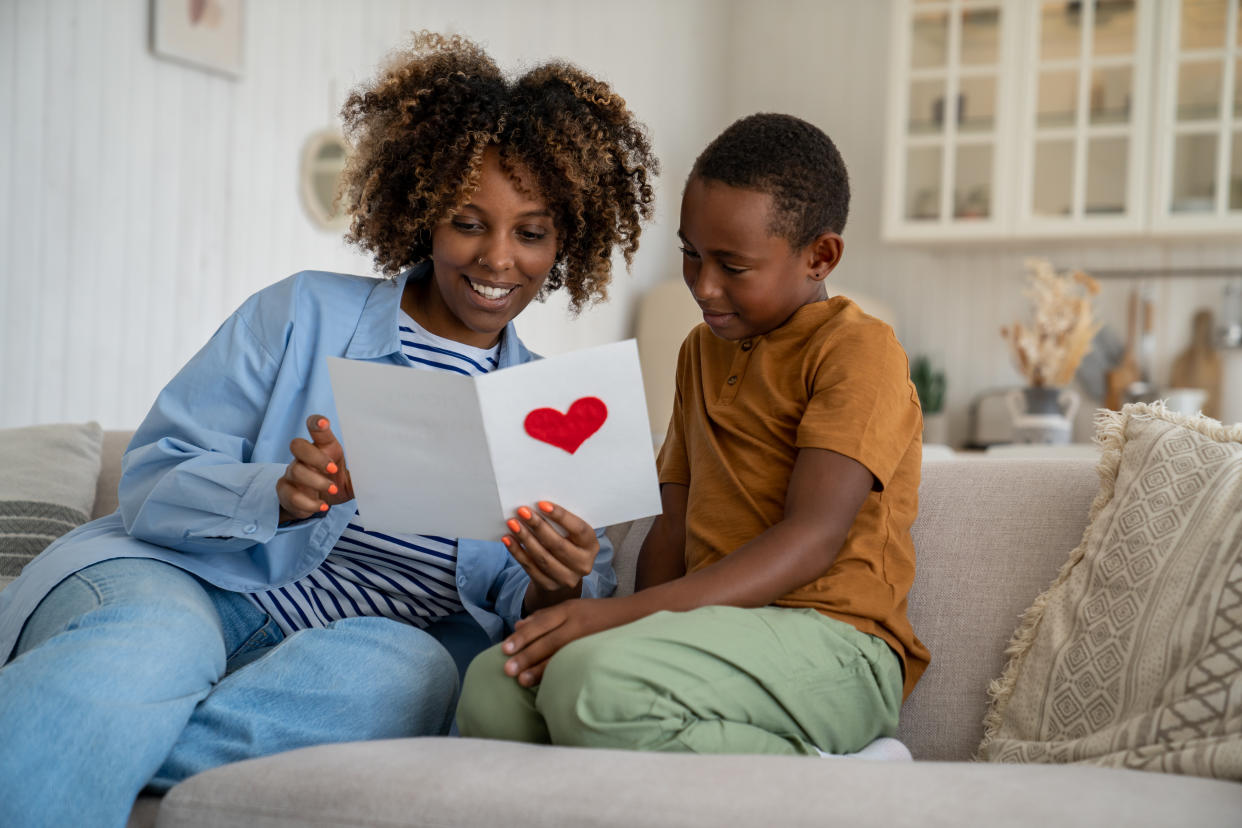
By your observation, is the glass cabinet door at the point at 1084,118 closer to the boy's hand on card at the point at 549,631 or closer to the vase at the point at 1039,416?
the vase at the point at 1039,416

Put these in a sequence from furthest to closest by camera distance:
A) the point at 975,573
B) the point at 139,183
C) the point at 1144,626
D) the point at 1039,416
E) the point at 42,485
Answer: the point at 1039,416 < the point at 139,183 < the point at 42,485 < the point at 975,573 < the point at 1144,626

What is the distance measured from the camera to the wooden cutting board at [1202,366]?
164 inches

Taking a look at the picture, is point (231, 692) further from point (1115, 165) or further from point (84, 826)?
point (1115, 165)

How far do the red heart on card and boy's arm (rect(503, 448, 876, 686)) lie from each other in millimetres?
173

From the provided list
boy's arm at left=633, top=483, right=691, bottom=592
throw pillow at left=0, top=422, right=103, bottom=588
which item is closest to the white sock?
boy's arm at left=633, top=483, right=691, bottom=592

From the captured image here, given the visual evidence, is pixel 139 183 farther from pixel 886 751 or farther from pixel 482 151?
pixel 886 751

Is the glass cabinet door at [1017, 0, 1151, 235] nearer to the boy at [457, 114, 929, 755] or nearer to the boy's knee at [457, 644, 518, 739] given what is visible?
the boy at [457, 114, 929, 755]

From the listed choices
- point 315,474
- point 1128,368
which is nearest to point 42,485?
point 315,474

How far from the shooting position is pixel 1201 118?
391 centimetres

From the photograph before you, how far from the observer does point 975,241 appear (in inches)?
165

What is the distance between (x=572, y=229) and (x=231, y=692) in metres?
0.74

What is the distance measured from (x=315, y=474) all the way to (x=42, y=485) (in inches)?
28.8

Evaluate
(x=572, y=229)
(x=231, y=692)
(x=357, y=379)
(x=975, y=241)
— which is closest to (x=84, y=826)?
(x=231, y=692)

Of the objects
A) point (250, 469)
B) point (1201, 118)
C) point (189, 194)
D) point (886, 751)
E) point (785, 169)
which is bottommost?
point (886, 751)
